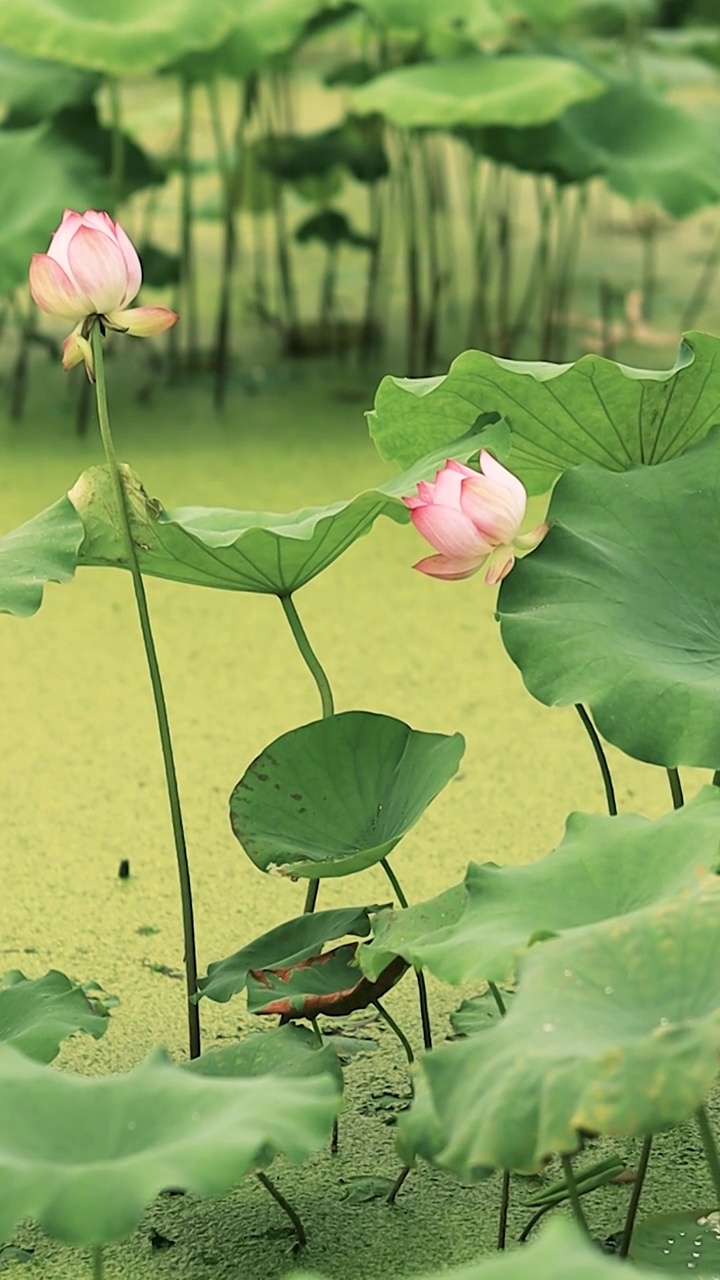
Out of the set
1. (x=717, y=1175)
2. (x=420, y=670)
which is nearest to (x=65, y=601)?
(x=420, y=670)

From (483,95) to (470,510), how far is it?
1675mm

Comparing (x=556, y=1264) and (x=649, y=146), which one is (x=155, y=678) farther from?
(x=649, y=146)

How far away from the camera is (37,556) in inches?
45.6

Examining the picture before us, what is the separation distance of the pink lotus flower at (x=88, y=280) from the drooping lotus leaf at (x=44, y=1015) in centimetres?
37

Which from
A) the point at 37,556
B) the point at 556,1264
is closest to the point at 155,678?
the point at 37,556

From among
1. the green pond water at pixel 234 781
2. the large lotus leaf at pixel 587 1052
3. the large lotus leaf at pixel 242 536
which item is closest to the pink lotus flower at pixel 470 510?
the large lotus leaf at pixel 242 536

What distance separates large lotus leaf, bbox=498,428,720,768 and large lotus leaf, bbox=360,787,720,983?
57 mm

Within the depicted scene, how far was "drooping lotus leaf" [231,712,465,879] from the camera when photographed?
46.5 inches

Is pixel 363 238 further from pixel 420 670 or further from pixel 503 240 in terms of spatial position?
pixel 420 670

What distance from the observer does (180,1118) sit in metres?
0.84

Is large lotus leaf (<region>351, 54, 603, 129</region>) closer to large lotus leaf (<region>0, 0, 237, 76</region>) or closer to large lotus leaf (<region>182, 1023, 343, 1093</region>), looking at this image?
large lotus leaf (<region>0, 0, 237, 76</region>)

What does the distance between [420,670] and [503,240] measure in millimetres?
1210

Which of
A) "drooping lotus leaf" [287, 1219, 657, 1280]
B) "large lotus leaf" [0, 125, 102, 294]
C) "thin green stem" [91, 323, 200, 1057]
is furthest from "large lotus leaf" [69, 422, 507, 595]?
"large lotus leaf" [0, 125, 102, 294]

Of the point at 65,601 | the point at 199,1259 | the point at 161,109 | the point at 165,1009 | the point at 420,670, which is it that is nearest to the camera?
the point at 199,1259
